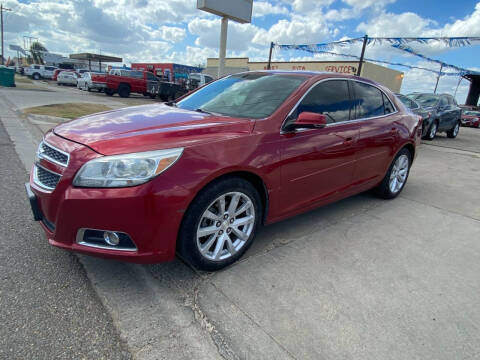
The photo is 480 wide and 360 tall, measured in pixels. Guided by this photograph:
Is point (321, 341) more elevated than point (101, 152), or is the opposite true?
point (101, 152)

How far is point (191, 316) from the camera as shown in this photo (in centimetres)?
205

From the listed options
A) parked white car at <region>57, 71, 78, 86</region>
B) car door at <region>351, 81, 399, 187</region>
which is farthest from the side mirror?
parked white car at <region>57, 71, 78, 86</region>

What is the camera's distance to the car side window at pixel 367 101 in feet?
12.0

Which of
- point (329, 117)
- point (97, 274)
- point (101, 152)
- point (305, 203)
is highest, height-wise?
point (329, 117)

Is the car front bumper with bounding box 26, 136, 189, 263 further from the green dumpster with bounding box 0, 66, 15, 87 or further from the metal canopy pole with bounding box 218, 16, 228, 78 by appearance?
the green dumpster with bounding box 0, 66, 15, 87

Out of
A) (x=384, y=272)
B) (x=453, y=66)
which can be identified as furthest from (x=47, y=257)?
(x=453, y=66)

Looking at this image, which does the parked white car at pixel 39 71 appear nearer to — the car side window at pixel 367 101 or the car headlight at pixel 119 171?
the car side window at pixel 367 101

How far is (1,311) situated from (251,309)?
5.11 feet

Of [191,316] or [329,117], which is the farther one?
[329,117]

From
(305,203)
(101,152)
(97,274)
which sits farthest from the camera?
(305,203)

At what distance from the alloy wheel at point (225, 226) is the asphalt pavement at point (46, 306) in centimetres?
83

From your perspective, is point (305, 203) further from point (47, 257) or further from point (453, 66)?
point (453, 66)

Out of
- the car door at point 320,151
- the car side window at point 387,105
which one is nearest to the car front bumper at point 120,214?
the car door at point 320,151

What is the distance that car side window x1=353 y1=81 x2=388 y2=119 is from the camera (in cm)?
366
